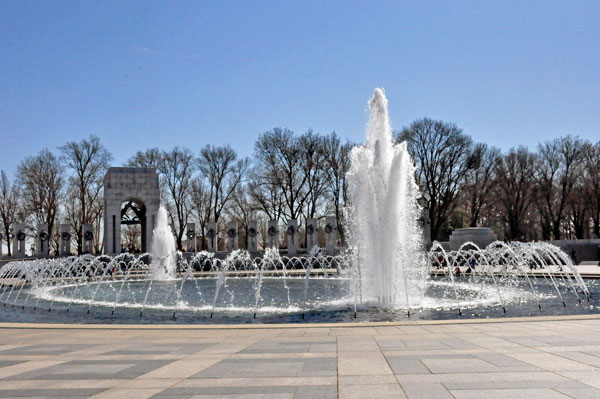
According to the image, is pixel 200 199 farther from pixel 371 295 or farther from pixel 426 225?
pixel 371 295

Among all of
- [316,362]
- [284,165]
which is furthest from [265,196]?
[316,362]

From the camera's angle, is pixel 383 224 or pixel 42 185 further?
pixel 42 185

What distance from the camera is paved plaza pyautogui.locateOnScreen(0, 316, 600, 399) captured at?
544 centimetres

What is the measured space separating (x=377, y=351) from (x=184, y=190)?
52.4m

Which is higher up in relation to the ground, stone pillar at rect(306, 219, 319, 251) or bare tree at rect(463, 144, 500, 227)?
bare tree at rect(463, 144, 500, 227)

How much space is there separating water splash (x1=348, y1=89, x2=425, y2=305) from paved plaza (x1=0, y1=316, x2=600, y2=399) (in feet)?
21.7

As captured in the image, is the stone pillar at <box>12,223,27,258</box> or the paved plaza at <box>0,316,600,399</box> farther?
the stone pillar at <box>12,223,27,258</box>

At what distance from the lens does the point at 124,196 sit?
4172cm

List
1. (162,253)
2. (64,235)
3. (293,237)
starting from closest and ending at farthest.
A: 1. (162,253)
2. (64,235)
3. (293,237)

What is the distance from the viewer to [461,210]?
62312mm

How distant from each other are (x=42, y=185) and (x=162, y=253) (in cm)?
2104

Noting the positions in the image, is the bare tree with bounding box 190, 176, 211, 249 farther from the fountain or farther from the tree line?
the fountain

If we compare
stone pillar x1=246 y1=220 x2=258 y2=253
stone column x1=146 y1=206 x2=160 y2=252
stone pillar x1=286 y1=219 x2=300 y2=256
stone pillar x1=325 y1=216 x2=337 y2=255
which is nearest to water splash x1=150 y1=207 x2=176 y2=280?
stone column x1=146 y1=206 x2=160 y2=252

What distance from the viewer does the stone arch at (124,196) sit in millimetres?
41312
